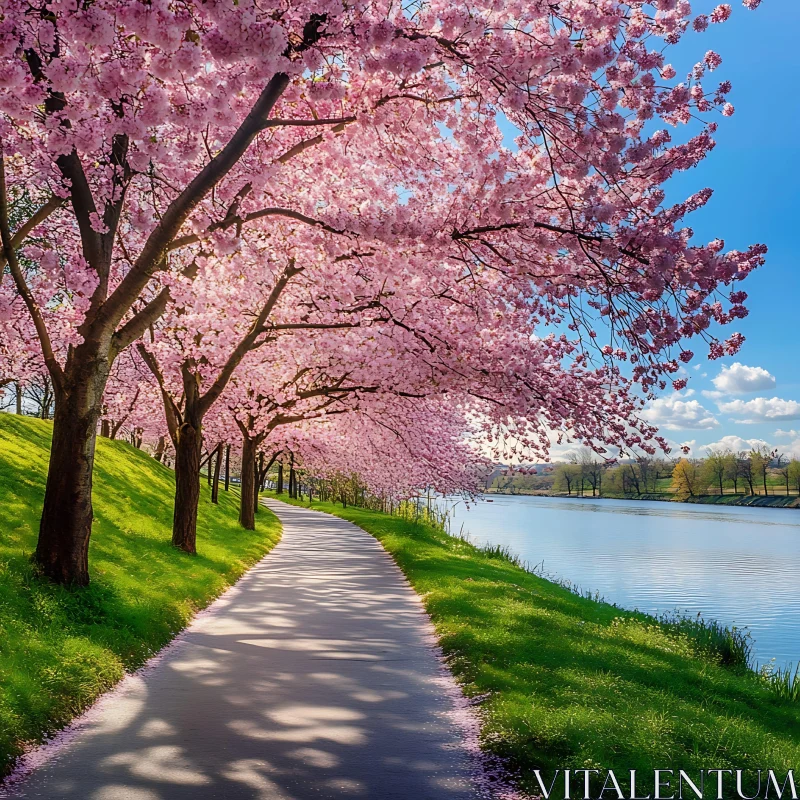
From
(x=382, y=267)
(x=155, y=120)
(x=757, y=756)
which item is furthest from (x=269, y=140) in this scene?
(x=757, y=756)

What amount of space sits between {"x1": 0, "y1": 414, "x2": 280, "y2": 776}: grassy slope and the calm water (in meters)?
12.0

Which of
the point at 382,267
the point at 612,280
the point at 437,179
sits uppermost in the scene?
the point at 437,179

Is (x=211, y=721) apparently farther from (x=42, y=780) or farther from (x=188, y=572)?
(x=188, y=572)

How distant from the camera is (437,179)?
11023mm

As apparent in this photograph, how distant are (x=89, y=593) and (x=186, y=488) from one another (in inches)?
274

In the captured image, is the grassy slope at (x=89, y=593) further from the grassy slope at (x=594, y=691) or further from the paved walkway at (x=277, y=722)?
the grassy slope at (x=594, y=691)

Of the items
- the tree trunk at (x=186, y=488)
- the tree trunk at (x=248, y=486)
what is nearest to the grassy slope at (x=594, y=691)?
the tree trunk at (x=186, y=488)

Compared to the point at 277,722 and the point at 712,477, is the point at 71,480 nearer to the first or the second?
the point at 277,722

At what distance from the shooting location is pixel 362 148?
11.0 meters

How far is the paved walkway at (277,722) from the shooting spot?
5.21 meters

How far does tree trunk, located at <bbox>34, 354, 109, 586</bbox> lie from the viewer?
9898 millimetres

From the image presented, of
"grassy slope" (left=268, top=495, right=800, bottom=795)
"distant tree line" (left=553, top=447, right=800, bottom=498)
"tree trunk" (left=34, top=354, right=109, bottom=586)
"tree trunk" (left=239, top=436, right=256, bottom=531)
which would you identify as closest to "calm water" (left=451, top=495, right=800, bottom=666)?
"grassy slope" (left=268, top=495, right=800, bottom=795)

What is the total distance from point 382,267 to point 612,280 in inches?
165

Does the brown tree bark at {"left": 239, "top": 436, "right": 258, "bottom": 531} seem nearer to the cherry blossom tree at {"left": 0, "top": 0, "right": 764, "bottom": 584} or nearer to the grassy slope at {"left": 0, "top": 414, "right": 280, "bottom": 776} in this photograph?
the grassy slope at {"left": 0, "top": 414, "right": 280, "bottom": 776}
